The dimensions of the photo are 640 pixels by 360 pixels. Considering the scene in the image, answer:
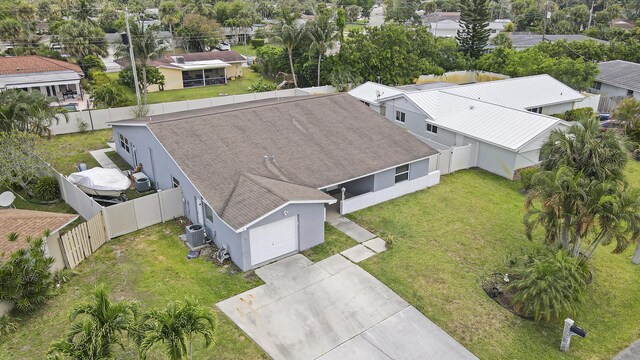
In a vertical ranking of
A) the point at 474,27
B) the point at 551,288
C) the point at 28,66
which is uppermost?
the point at 474,27

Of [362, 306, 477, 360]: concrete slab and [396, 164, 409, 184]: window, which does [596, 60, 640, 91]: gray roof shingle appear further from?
[362, 306, 477, 360]: concrete slab

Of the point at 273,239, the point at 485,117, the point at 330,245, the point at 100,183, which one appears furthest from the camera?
the point at 485,117

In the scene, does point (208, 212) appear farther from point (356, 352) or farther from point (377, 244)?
point (356, 352)

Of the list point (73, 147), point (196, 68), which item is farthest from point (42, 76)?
point (73, 147)

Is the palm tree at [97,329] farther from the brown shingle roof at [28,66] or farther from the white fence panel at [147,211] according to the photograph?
the brown shingle roof at [28,66]

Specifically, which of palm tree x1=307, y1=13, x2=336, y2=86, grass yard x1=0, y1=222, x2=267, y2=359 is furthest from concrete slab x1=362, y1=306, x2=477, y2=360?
palm tree x1=307, y1=13, x2=336, y2=86
